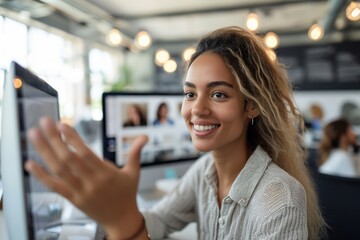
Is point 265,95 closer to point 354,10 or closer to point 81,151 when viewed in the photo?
point 81,151

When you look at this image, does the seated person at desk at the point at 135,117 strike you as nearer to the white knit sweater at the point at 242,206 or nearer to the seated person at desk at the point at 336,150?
the white knit sweater at the point at 242,206

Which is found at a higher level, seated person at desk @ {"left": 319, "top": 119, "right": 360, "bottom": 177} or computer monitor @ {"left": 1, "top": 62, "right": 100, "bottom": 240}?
computer monitor @ {"left": 1, "top": 62, "right": 100, "bottom": 240}

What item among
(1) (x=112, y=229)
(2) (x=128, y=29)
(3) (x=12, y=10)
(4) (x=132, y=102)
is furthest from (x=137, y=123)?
(2) (x=128, y=29)

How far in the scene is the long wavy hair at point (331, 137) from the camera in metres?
2.50

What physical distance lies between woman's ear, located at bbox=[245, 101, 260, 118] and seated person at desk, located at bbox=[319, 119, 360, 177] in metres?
1.91

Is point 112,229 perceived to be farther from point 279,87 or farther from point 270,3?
point 270,3

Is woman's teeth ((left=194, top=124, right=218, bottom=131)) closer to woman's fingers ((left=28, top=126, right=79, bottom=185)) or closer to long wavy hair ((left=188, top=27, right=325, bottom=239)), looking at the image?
long wavy hair ((left=188, top=27, right=325, bottom=239))

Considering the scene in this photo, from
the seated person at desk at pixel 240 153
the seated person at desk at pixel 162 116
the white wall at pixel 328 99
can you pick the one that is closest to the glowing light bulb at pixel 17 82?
the seated person at desk at pixel 240 153

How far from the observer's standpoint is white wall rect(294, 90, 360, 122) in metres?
4.60

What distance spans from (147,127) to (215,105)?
2.15ft

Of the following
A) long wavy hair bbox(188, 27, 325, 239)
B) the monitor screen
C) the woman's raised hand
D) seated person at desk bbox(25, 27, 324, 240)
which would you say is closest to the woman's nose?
seated person at desk bbox(25, 27, 324, 240)

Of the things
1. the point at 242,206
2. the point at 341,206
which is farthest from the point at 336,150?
the point at 242,206

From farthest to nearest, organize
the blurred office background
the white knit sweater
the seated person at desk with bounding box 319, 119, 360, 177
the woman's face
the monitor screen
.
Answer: the blurred office background
the seated person at desk with bounding box 319, 119, 360, 177
the monitor screen
the woman's face
the white knit sweater

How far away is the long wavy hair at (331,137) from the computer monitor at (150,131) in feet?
4.75
